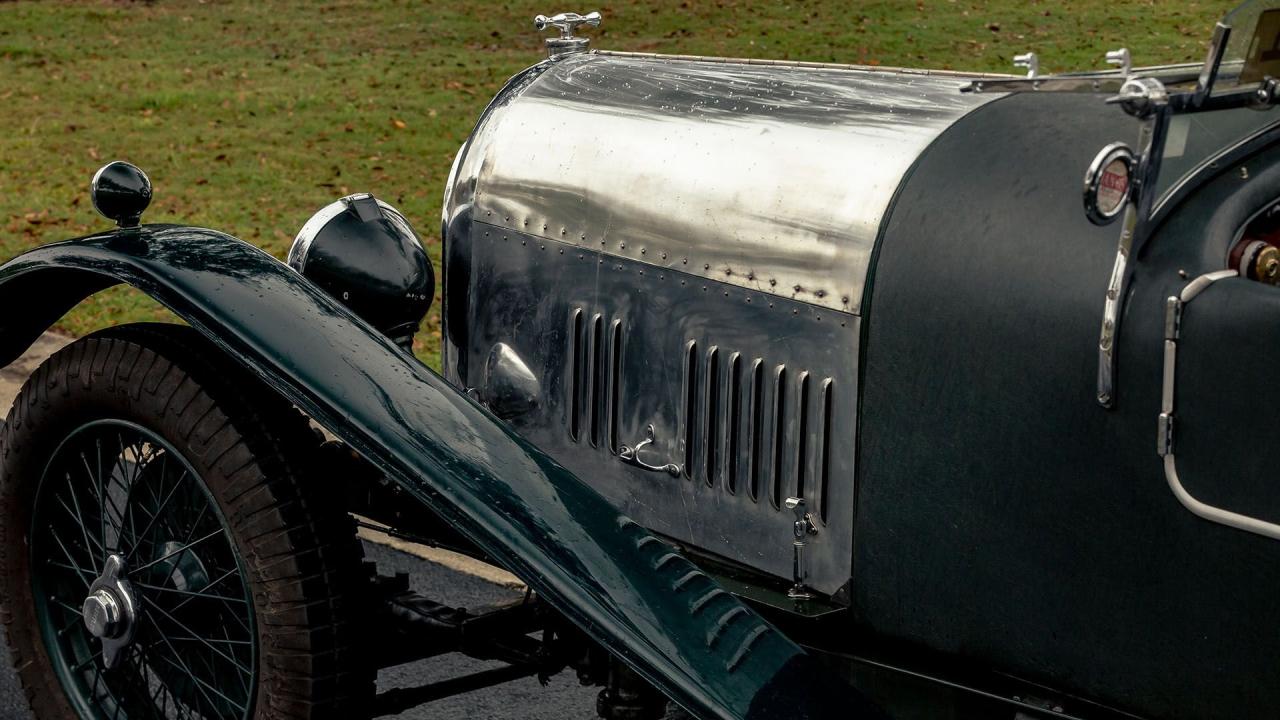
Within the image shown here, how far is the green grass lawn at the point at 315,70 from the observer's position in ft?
29.3

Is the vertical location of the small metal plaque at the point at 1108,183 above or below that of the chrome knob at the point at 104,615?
above

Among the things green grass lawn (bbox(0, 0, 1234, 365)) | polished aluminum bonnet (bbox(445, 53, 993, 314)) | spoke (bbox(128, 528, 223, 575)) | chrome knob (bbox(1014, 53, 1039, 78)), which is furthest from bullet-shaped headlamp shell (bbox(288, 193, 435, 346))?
green grass lawn (bbox(0, 0, 1234, 365))

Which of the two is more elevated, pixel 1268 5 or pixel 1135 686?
pixel 1268 5

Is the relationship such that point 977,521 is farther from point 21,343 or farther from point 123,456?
point 21,343

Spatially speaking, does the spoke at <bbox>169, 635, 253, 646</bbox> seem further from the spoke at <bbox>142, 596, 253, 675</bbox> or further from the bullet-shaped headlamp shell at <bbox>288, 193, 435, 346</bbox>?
the bullet-shaped headlamp shell at <bbox>288, 193, 435, 346</bbox>

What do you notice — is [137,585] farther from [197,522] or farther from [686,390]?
[686,390]

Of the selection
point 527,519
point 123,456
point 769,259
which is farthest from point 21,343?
point 769,259

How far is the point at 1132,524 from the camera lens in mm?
2129

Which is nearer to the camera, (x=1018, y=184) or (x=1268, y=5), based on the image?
(x=1268, y=5)

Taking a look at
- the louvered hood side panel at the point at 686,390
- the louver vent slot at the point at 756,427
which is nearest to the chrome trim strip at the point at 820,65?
the louvered hood side panel at the point at 686,390

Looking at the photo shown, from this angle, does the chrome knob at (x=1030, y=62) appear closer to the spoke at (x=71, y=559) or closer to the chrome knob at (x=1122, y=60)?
the chrome knob at (x=1122, y=60)

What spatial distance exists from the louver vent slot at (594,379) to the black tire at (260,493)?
0.63 meters

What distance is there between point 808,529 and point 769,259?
19.7 inches

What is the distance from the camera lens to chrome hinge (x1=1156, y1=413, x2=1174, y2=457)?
2.06 m
